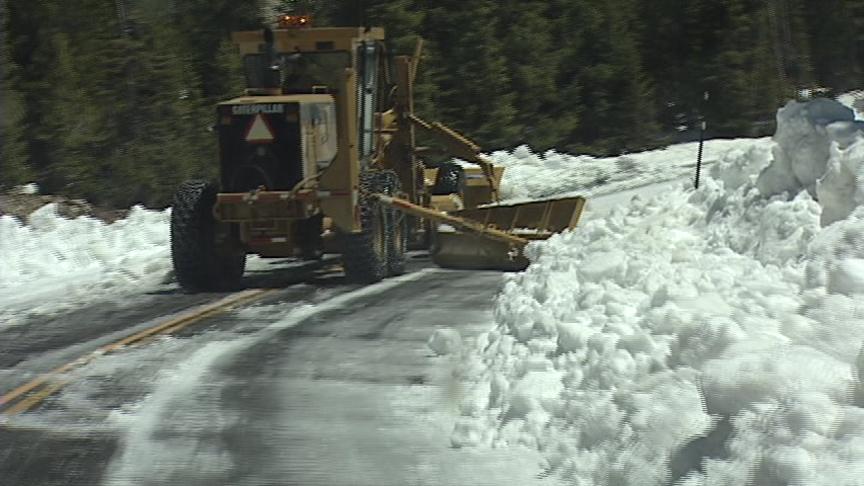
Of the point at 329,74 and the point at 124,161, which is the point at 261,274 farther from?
the point at 124,161

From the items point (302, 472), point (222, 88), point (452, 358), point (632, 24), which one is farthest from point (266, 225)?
point (632, 24)

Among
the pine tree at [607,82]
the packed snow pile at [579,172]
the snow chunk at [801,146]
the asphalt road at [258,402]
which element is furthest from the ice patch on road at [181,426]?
the pine tree at [607,82]

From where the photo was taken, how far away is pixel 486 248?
14.5 m

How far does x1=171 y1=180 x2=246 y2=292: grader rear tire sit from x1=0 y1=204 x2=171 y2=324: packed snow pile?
2.60ft

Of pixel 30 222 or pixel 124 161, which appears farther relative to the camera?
pixel 124 161

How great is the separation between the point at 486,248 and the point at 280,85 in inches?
140

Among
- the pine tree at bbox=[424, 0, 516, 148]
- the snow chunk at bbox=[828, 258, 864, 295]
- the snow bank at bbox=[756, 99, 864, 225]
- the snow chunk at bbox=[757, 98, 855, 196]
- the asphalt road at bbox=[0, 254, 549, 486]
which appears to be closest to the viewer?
the snow chunk at bbox=[828, 258, 864, 295]

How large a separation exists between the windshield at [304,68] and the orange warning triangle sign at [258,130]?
124 cm

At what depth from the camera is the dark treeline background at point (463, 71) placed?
22.3m

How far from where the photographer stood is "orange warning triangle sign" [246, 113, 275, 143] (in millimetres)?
12602

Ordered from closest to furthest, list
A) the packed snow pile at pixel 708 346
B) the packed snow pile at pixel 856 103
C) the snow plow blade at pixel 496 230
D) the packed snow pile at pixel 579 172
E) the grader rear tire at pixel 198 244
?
the packed snow pile at pixel 708 346, the packed snow pile at pixel 856 103, the grader rear tire at pixel 198 244, the snow plow blade at pixel 496 230, the packed snow pile at pixel 579 172

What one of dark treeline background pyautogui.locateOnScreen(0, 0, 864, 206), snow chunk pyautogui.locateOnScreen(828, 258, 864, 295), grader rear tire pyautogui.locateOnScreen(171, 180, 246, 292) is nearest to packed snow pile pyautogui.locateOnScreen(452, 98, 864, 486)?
snow chunk pyautogui.locateOnScreen(828, 258, 864, 295)

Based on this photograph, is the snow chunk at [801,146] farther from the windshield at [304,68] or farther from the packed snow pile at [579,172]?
the packed snow pile at [579,172]

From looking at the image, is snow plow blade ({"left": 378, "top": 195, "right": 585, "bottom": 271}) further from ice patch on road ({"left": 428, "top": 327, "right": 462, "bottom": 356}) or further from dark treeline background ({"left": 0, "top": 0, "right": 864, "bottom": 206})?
dark treeline background ({"left": 0, "top": 0, "right": 864, "bottom": 206})
